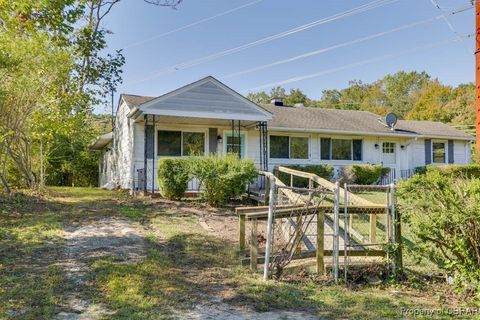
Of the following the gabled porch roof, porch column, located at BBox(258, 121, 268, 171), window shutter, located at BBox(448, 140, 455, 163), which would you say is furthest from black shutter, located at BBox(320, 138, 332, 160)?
window shutter, located at BBox(448, 140, 455, 163)

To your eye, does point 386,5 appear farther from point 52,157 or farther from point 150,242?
point 52,157

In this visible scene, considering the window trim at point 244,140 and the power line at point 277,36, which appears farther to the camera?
the power line at point 277,36

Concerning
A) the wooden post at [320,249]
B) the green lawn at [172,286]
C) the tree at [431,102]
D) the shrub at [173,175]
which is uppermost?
the tree at [431,102]

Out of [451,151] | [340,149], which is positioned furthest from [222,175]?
[451,151]

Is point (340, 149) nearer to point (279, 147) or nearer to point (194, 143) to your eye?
point (279, 147)

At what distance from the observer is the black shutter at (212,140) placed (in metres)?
14.7

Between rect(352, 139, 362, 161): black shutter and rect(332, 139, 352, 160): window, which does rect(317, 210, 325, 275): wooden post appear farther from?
rect(352, 139, 362, 161): black shutter

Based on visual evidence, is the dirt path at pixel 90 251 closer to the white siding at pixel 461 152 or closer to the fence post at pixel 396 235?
the fence post at pixel 396 235

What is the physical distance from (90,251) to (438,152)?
19311 mm

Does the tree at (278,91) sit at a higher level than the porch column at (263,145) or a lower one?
higher

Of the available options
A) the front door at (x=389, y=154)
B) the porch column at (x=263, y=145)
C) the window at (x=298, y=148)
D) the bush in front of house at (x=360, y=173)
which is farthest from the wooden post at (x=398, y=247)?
the front door at (x=389, y=154)

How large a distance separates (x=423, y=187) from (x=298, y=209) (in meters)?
1.66

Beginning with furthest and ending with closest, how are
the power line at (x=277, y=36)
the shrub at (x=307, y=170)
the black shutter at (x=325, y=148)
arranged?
the power line at (x=277, y=36) < the black shutter at (x=325, y=148) < the shrub at (x=307, y=170)

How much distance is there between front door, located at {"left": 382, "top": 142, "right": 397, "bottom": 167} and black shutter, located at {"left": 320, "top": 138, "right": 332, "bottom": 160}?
10.1 ft
